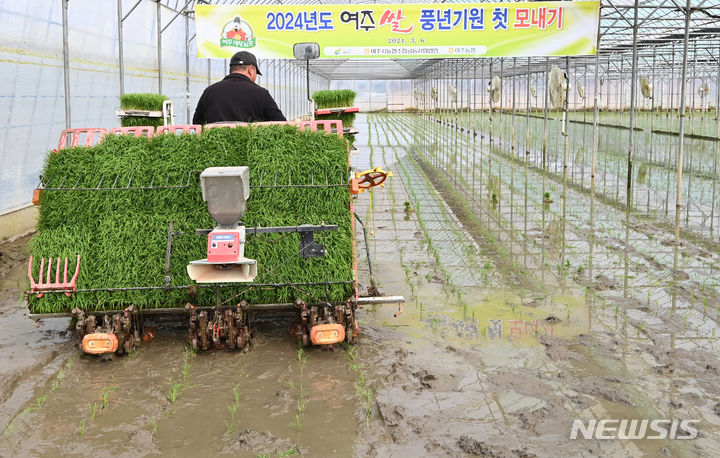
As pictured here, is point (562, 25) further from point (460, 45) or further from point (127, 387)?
point (127, 387)

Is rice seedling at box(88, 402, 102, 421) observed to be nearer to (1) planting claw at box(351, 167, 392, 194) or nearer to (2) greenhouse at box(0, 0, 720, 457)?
(2) greenhouse at box(0, 0, 720, 457)

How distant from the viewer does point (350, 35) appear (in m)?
12.3

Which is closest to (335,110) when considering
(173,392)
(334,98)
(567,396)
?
(334,98)

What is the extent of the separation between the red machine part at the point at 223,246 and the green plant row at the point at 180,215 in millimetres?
464

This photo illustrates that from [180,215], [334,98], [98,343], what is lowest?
[98,343]

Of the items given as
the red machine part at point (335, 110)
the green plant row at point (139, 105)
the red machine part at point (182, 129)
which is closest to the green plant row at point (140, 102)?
the green plant row at point (139, 105)

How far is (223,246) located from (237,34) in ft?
29.2

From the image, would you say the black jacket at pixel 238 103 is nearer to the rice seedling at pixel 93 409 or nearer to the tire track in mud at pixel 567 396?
the tire track in mud at pixel 567 396

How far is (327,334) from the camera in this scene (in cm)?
442

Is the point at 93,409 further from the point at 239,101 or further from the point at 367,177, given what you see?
the point at 239,101

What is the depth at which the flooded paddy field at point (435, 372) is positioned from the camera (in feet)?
11.1

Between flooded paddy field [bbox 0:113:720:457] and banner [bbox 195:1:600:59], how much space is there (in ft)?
18.1

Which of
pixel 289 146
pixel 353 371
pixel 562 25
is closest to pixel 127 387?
pixel 353 371

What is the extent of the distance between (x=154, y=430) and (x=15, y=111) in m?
6.10
